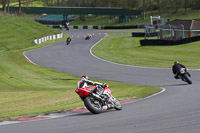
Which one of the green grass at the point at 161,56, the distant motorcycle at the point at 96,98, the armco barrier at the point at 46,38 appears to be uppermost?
the distant motorcycle at the point at 96,98

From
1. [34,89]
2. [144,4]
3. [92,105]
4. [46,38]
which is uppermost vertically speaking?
[144,4]

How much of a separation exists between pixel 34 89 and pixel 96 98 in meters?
9.56

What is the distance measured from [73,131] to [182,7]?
130 m

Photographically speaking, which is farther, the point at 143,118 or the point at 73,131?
the point at 143,118

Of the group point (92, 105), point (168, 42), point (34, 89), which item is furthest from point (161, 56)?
point (92, 105)

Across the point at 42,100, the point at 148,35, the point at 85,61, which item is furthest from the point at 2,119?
the point at 148,35

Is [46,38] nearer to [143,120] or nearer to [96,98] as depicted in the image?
[96,98]

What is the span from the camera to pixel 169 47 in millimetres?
50938

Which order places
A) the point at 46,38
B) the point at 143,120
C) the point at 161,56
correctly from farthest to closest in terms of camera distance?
the point at 46,38 < the point at 161,56 < the point at 143,120

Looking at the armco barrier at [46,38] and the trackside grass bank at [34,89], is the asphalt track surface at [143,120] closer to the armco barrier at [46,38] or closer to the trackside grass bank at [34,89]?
the trackside grass bank at [34,89]

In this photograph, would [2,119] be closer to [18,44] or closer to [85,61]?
[85,61]

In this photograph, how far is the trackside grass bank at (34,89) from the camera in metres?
14.8

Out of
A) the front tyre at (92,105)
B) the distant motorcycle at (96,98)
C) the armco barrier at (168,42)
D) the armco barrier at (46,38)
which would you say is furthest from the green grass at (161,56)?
the front tyre at (92,105)

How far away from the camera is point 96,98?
1330 centimetres
